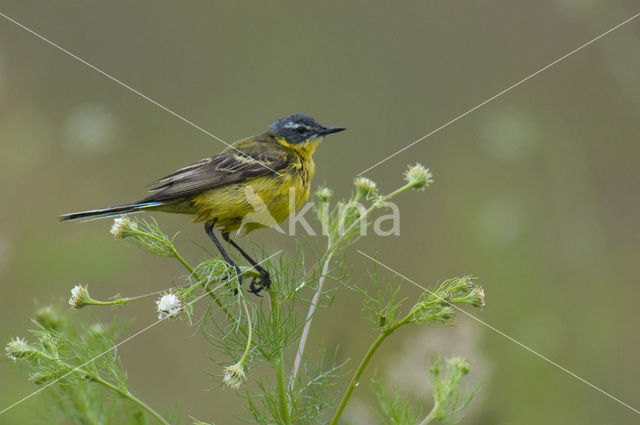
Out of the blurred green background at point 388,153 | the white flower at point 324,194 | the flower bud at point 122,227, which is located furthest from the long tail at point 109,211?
the white flower at point 324,194

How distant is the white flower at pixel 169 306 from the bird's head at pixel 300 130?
2.40 m

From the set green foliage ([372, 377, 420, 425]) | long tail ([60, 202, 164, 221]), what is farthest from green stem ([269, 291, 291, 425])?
long tail ([60, 202, 164, 221])

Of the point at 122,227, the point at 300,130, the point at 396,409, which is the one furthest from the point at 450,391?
the point at 300,130

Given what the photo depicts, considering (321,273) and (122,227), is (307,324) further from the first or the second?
(122,227)

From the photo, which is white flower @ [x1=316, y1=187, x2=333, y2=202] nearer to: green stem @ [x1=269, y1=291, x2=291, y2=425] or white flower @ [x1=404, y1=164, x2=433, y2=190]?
white flower @ [x1=404, y1=164, x2=433, y2=190]

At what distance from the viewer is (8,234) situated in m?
4.14

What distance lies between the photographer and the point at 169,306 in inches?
95.3

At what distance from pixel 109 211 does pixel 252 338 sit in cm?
132

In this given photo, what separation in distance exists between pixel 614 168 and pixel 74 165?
4392 mm

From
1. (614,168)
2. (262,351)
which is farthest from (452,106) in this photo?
(262,351)

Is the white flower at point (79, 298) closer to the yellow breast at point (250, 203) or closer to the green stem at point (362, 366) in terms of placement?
the green stem at point (362, 366)

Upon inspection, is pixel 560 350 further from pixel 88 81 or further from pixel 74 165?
pixel 88 81

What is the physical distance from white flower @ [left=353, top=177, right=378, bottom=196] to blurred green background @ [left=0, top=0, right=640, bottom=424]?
1.65 feet

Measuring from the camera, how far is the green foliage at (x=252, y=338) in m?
2.44
